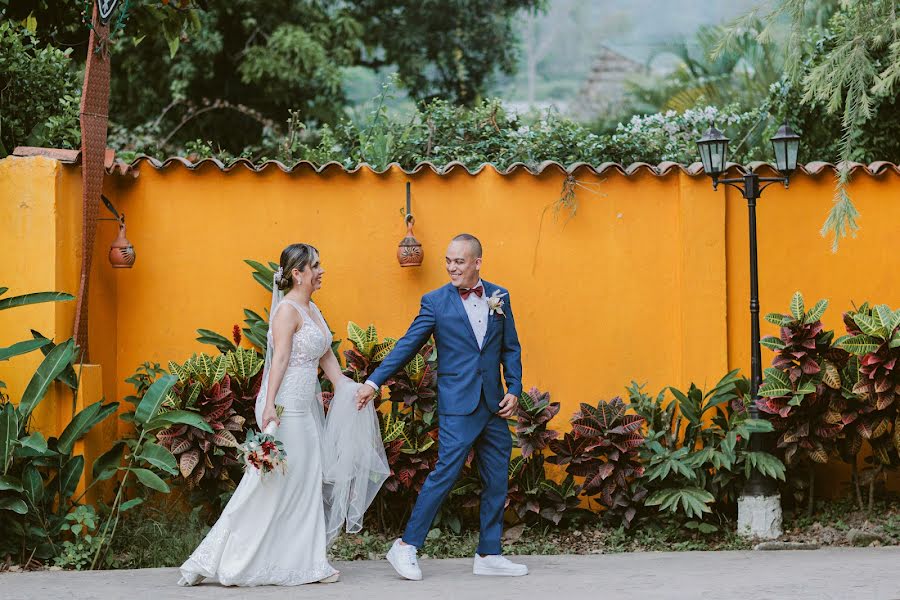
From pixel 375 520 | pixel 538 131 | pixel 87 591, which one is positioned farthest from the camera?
pixel 538 131

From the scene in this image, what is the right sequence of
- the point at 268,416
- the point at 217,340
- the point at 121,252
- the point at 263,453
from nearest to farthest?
the point at 263,453
the point at 268,416
the point at 121,252
the point at 217,340

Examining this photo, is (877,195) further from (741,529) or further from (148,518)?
(148,518)

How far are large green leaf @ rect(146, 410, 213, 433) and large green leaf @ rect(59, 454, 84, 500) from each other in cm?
44

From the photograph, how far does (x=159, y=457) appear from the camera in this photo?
247 inches

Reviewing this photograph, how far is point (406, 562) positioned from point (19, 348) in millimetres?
2546

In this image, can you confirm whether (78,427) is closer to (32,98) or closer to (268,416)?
(268,416)

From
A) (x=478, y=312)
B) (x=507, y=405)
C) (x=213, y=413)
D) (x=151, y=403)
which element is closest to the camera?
(x=507, y=405)

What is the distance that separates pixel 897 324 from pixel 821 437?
0.84m

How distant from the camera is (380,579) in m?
5.90

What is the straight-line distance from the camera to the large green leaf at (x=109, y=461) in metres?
6.43

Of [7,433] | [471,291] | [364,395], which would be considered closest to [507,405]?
[471,291]

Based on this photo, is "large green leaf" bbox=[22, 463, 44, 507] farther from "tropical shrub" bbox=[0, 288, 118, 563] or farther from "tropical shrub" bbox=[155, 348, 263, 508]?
"tropical shrub" bbox=[155, 348, 263, 508]

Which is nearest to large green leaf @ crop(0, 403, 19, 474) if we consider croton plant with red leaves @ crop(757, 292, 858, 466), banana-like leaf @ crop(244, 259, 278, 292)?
banana-like leaf @ crop(244, 259, 278, 292)

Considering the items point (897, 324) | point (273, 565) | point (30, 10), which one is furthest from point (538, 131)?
point (273, 565)
